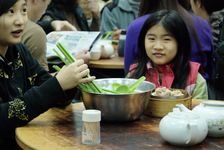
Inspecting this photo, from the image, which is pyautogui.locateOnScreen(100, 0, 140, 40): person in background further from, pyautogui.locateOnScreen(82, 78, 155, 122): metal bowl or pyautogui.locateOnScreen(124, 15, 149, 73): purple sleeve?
pyautogui.locateOnScreen(82, 78, 155, 122): metal bowl

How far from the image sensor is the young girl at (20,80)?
5.70 feet

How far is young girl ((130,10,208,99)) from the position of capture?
92.0 inches

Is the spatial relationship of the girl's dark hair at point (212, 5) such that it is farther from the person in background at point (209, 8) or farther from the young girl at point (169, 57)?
the young girl at point (169, 57)

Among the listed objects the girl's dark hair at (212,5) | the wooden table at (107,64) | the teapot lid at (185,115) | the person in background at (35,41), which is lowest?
the wooden table at (107,64)

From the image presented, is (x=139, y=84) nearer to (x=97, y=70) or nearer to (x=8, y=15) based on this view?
(x=8, y=15)

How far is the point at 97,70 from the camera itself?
3311 millimetres

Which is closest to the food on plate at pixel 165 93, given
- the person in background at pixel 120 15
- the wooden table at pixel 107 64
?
the wooden table at pixel 107 64

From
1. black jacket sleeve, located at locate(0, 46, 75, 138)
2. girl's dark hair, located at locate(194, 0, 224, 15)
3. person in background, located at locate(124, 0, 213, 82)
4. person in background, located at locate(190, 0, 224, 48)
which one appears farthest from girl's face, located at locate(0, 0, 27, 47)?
girl's dark hair, located at locate(194, 0, 224, 15)

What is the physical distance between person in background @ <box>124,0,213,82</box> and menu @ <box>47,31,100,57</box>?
1.14 feet

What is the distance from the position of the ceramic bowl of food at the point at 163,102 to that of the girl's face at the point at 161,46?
46 cm

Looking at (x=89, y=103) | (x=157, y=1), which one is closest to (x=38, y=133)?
(x=89, y=103)

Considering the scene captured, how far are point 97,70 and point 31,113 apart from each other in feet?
5.19

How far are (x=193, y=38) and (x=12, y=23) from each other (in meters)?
1.33

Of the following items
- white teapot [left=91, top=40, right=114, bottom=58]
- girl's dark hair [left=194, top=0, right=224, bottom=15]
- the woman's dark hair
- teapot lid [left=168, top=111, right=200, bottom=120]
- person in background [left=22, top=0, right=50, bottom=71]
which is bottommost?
white teapot [left=91, top=40, right=114, bottom=58]
